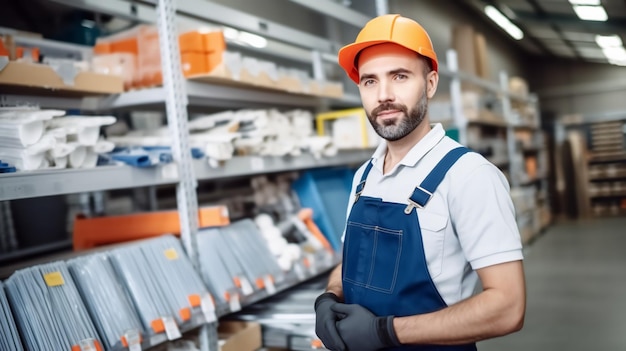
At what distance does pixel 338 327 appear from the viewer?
4.97 ft

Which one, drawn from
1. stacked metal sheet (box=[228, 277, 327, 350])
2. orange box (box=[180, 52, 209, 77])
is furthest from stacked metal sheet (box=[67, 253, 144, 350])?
orange box (box=[180, 52, 209, 77])

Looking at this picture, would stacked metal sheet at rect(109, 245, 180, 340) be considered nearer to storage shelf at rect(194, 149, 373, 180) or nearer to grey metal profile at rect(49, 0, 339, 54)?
storage shelf at rect(194, 149, 373, 180)

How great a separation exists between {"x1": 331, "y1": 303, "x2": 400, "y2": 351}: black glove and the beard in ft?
1.70

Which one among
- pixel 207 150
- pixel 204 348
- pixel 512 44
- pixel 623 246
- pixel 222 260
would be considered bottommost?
pixel 623 246

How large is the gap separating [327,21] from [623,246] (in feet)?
19.1

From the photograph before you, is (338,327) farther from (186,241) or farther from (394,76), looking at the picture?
(186,241)

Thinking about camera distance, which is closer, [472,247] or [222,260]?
[472,247]

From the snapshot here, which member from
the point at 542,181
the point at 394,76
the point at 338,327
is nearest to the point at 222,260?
the point at 338,327

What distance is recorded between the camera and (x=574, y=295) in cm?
559

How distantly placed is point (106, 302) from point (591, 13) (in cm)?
900

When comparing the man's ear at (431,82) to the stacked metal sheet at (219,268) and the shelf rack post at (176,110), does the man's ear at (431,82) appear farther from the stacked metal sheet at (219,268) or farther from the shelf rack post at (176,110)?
the stacked metal sheet at (219,268)

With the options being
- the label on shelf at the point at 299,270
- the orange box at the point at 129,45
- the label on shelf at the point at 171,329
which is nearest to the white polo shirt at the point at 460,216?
the label on shelf at the point at 171,329

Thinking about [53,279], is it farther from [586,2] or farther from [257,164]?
[586,2]

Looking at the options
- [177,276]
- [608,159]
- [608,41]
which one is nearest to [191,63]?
[177,276]
